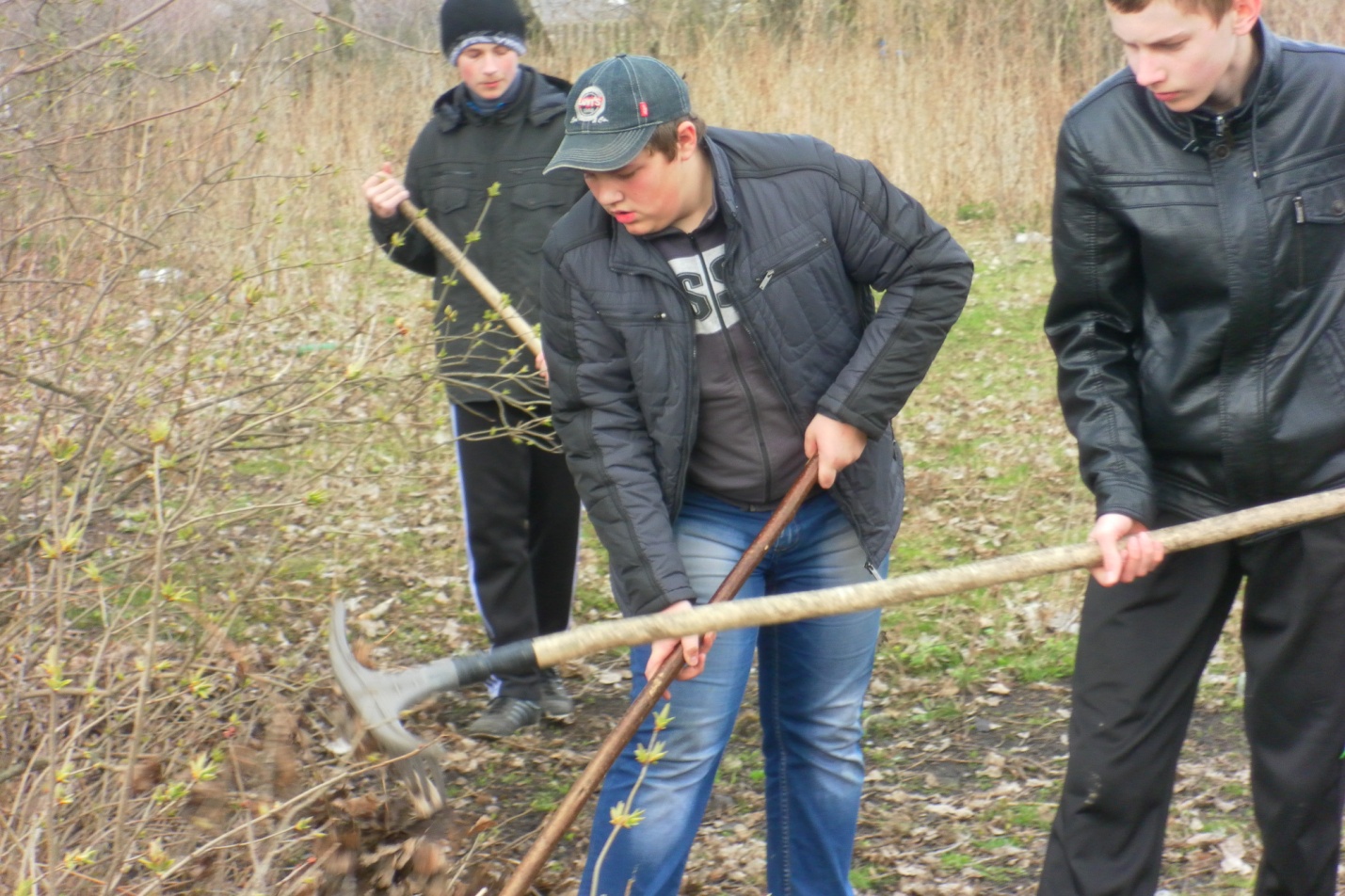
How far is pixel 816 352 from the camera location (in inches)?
112

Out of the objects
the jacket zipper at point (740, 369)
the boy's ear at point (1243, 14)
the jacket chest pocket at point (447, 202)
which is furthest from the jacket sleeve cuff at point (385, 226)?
the boy's ear at point (1243, 14)

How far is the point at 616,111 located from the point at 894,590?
1094mm

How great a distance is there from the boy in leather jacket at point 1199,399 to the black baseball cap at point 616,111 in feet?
2.66

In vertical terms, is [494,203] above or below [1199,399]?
above

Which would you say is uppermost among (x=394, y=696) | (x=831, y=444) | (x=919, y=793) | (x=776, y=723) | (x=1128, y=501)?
(x=831, y=444)

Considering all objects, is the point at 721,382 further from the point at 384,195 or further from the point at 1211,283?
the point at 384,195

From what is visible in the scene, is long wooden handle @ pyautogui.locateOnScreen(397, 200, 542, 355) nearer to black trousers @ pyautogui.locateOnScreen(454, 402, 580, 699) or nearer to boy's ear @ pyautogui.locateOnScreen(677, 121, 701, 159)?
black trousers @ pyautogui.locateOnScreen(454, 402, 580, 699)

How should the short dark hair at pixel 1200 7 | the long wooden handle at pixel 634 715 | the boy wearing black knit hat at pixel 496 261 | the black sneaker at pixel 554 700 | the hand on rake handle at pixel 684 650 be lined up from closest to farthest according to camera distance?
the short dark hair at pixel 1200 7, the long wooden handle at pixel 634 715, the hand on rake handle at pixel 684 650, the boy wearing black knit hat at pixel 496 261, the black sneaker at pixel 554 700

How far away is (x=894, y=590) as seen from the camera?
103 inches

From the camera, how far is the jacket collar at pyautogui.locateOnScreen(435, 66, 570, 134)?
13.8 ft

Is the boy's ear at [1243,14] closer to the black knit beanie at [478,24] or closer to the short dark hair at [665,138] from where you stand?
the short dark hair at [665,138]

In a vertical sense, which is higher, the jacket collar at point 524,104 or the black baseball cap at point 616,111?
the jacket collar at point 524,104

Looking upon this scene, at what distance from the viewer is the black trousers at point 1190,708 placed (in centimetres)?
263

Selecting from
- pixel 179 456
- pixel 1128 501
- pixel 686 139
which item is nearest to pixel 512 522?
pixel 179 456
